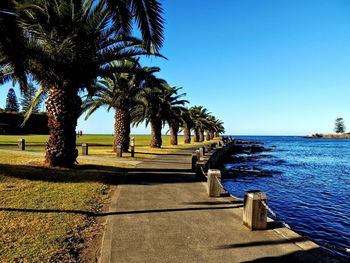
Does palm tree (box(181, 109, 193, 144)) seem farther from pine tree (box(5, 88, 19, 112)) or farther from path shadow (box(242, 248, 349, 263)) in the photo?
pine tree (box(5, 88, 19, 112))

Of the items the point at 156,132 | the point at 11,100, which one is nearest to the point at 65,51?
the point at 156,132

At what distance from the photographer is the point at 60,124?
13922mm

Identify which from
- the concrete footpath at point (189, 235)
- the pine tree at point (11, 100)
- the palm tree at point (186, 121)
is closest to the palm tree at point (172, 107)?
the palm tree at point (186, 121)

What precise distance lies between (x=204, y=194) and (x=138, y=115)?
2530cm

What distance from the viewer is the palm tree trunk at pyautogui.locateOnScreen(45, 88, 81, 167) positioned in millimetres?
13898

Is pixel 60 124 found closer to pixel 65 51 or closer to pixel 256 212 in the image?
pixel 65 51

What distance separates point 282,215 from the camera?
40.4 ft

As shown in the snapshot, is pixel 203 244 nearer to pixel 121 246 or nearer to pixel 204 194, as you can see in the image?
pixel 121 246

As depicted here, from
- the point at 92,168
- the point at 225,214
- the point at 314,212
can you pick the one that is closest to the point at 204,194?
the point at 225,214

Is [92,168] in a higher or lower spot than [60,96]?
lower

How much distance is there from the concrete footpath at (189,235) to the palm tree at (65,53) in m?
5.68

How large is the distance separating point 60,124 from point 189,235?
31.6 feet

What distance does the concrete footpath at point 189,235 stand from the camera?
533 cm

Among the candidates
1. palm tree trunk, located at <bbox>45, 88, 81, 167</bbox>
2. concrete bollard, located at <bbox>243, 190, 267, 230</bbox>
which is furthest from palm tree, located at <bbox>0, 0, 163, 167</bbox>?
concrete bollard, located at <bbox>243, 190, 267, 230</bbox>
